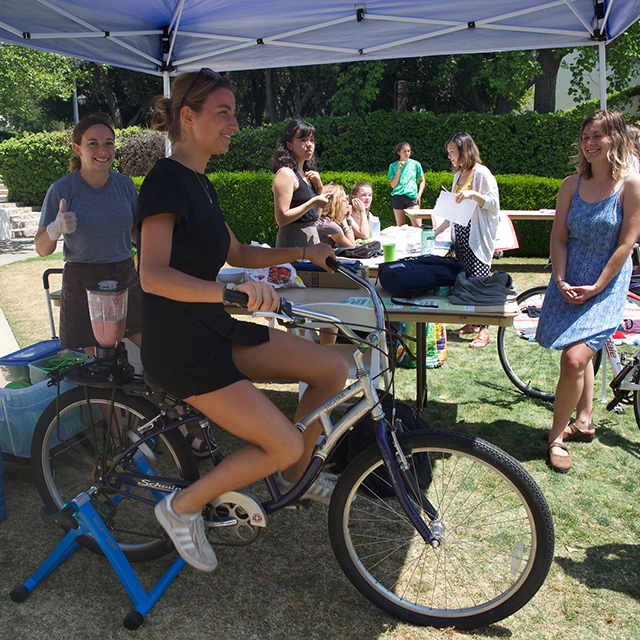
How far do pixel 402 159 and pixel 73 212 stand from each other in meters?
7.30

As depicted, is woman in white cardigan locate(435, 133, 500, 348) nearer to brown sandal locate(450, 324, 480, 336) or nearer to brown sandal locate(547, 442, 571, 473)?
brown sandal locate(450, 324, 480, 336)

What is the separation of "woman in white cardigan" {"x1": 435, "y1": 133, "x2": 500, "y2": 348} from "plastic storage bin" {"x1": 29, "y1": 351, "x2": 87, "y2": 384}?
327 centimetres

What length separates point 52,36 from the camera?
4.64 metres

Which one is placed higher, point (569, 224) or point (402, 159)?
point (402, 159)

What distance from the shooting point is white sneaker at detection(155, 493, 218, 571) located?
2189mm

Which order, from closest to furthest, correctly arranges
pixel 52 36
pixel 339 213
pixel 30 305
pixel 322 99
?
1. pixel 52 36
2. pixel 339 213
3. pixel 30 305
4. pixel 322 99

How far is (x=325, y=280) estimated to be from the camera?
3.76 meters

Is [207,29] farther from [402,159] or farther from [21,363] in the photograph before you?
[402,159]

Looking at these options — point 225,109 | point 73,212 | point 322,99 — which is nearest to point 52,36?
point 73,212

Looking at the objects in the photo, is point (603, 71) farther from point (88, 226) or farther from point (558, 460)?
point (88, 226)

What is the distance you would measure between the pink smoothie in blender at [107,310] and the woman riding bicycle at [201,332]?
1.29ft

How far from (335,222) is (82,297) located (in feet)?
8.13

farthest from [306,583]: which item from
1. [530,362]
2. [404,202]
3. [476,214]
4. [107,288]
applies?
[404,202]

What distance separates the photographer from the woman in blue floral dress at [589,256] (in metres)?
3.20
